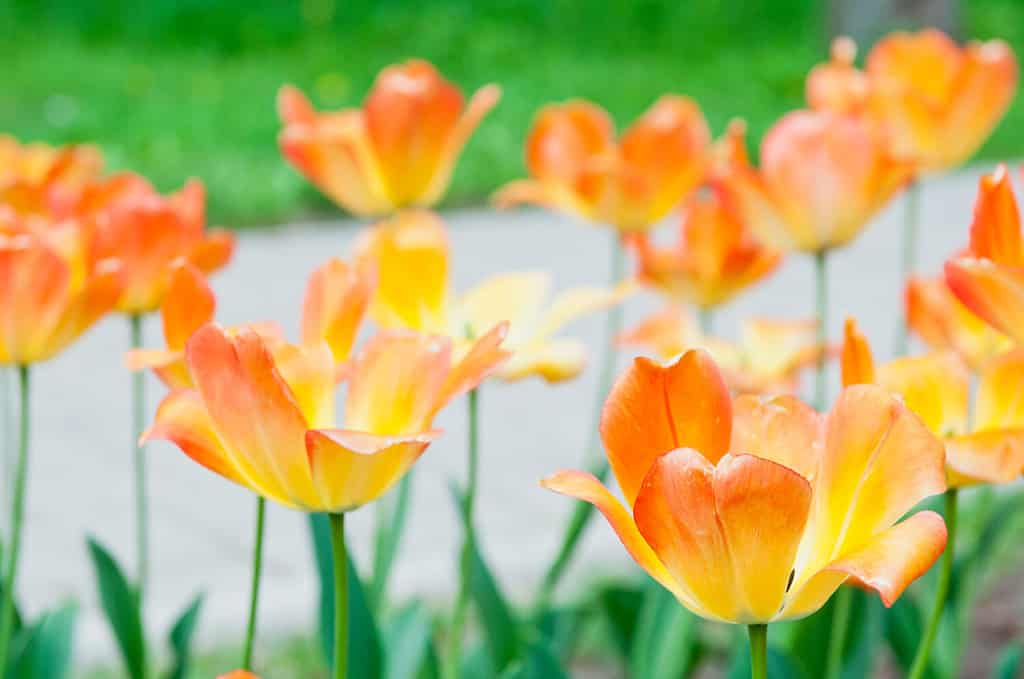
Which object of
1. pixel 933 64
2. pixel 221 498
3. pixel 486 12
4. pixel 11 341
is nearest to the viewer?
pixel 11 341

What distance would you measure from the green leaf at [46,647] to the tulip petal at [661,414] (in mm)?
734

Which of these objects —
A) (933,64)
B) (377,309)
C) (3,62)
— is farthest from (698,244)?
(3,62)

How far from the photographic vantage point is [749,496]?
2.37ft

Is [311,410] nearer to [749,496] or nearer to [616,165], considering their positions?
[749,496]

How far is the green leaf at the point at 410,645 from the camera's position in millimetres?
1352

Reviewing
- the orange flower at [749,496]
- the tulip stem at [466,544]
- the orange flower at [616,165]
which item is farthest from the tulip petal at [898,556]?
the orange flower at [616,165]

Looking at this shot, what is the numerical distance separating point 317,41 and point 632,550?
9.50 m

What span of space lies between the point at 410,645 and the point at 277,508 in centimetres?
251

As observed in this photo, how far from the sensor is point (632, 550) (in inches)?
30.4

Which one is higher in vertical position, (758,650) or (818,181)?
(818,181)

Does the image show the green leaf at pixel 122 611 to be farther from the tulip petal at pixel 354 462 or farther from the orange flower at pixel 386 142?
the tulip petal at pixel 354 462

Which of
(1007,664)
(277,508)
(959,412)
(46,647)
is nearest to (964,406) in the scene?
(959,412)

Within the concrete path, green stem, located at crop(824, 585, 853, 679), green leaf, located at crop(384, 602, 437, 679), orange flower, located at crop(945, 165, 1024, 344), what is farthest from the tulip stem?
the concrete path

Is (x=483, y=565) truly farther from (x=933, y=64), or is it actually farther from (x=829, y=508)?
(x=829, y=508)
